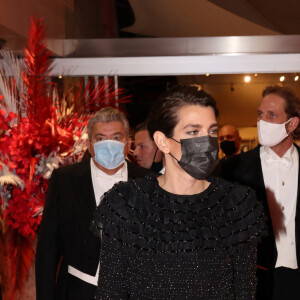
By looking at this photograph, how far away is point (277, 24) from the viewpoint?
4.57 metres

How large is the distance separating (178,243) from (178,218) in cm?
9

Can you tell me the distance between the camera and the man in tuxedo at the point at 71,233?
257 cm

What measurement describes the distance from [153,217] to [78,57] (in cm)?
305

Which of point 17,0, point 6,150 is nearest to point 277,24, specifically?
point 17,0

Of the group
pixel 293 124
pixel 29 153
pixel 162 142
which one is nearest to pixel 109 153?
pixel 29 153

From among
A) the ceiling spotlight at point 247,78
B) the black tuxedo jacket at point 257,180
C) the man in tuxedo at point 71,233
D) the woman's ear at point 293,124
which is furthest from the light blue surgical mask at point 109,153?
the ceiling spotlight at point 247,78

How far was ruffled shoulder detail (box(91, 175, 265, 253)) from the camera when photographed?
5.83 feet

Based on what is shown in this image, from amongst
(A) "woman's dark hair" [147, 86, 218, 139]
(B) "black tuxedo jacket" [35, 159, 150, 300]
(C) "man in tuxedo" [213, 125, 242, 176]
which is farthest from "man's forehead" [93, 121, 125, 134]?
(C) "man in tuxedo" [213, 125, 242, 176]

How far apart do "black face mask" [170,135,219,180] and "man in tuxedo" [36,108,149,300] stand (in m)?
0.98

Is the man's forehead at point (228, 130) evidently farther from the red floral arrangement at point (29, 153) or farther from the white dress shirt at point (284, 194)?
the red floral arrangement at point (29, 153)

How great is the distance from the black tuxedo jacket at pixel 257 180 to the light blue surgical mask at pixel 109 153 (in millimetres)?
881

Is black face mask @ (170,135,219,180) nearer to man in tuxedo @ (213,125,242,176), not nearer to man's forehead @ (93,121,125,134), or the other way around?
man's forehead @ (93,121,125,134)

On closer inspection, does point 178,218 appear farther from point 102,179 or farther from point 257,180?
point 257,180

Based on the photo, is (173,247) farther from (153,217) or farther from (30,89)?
(30,89)
